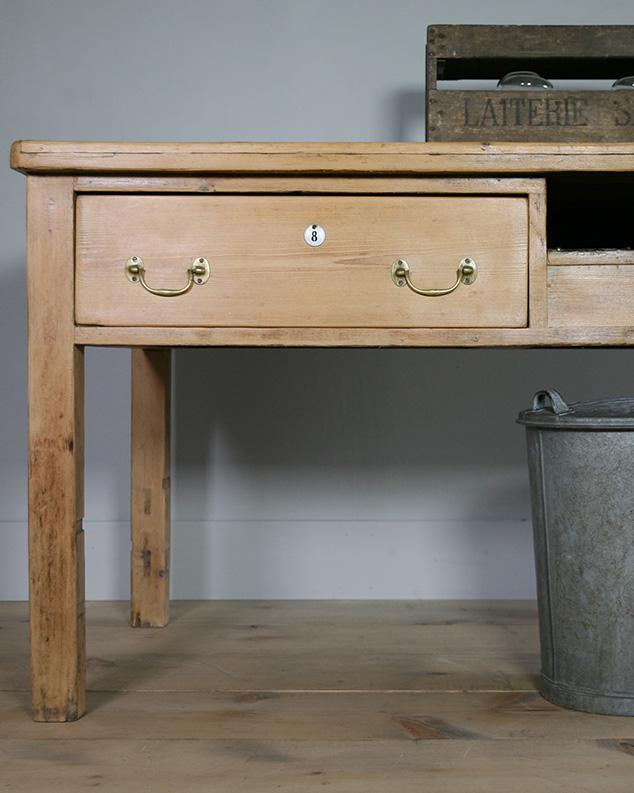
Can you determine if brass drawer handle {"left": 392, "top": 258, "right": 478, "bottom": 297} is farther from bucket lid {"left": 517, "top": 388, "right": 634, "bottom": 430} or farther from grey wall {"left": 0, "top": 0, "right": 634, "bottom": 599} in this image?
grey wall {"left": 0, "top": 0, "right": 634, "bottom": 599}

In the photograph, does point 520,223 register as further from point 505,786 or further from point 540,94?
point 505,786

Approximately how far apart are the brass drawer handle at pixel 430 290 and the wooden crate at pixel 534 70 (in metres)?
0.37

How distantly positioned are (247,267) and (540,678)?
851 mm

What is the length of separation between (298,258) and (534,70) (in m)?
0.82

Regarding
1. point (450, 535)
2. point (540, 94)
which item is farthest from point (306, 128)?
point (450, 535)

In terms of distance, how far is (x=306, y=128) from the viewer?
1.86 metres

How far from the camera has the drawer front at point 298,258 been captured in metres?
1.10

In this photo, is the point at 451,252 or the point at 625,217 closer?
the point at 451,252

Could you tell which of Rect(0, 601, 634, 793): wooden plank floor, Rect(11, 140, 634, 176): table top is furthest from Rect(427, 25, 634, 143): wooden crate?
Rect(0, 601, 634, 793): wooden plank floor

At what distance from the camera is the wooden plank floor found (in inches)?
37.1

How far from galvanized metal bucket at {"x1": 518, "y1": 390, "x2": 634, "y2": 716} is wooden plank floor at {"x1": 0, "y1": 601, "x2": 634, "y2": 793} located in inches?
2.4

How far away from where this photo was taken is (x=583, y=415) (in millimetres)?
1137

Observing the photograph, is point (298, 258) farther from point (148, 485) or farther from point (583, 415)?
point (148, 485)

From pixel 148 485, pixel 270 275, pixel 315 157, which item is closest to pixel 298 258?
pixel 270 275
